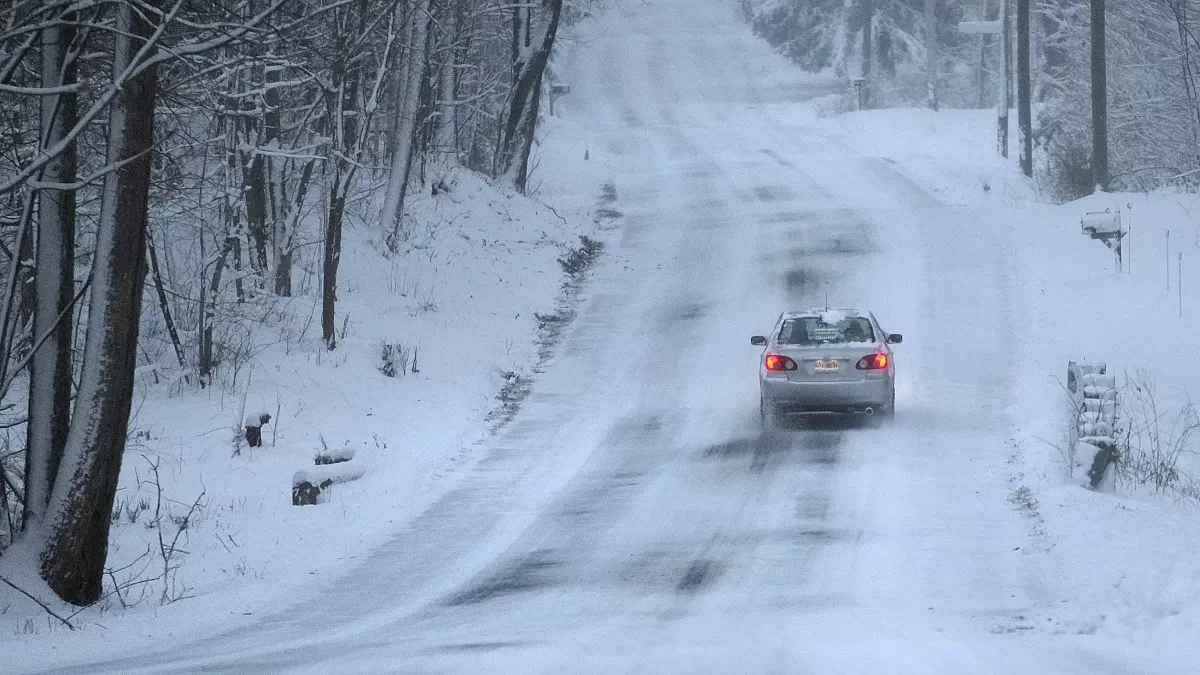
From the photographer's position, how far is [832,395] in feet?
60.8

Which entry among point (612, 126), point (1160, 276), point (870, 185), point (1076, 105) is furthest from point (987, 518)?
point (612, 126)

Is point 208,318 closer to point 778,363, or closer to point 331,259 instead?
point 331,259

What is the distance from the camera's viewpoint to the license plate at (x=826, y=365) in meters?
18.6

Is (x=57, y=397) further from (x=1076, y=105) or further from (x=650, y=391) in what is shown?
(x=1076, y=105)

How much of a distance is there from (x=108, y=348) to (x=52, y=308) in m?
0.58

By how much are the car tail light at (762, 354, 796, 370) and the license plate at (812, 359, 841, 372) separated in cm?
28

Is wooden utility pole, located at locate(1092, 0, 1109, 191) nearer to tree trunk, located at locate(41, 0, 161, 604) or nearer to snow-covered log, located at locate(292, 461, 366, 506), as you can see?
snow-covered log, located at locate(292, 461, 366, 506)

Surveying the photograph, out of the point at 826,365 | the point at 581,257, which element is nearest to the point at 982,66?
the point at 581,257

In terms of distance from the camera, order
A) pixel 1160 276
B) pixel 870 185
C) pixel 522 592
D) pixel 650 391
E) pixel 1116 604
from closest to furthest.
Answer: pixel 1116 604 → pixel 522 592 → pixel 650 391 → pixel 1160 276 → pixel 870 185

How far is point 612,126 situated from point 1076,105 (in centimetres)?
2036

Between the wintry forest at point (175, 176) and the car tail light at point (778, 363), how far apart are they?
603 cm

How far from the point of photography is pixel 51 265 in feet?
36.9

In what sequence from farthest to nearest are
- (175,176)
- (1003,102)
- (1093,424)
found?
(1003,102) < (175,176) < (1093,424)


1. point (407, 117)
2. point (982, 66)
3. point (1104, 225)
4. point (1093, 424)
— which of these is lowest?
point (1093, 424)
